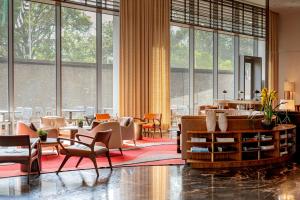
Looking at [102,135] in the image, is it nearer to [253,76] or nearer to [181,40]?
[181,40]

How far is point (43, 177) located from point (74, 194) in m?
1.24

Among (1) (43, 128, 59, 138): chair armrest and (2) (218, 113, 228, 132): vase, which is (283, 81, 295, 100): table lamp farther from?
(1) (43, 128, 59, 138): chair armrest

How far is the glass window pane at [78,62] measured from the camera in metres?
11.1

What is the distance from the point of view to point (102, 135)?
7020mm

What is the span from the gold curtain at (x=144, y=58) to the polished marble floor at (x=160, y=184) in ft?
16.0

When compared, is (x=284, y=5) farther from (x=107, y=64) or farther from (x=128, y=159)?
(x=128, y=159)

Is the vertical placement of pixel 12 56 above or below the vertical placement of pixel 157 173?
above

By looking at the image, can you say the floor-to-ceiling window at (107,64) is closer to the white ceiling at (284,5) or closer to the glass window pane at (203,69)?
the glass window pane at (203,69)

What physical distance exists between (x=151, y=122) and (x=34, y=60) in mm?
3837

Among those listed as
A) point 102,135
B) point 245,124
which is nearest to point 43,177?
point 102,135

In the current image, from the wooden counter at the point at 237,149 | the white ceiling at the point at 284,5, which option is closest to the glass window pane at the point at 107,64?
the wooden counter at the point at 237,149

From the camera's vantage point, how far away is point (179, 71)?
14.0 metres

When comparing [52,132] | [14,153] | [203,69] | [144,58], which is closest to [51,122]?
[52,132]

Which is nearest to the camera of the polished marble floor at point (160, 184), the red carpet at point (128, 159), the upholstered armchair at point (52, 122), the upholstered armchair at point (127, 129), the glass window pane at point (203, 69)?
the polished marble floor at point (160, 184)
